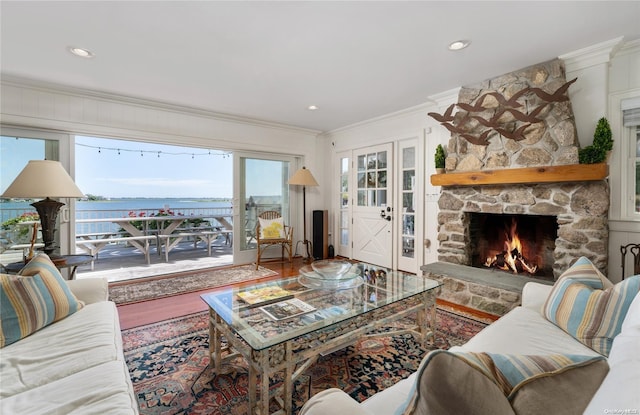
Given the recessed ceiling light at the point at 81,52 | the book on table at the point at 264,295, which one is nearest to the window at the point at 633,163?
the book on table at the point at 264,295

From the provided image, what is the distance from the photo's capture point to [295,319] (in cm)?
160

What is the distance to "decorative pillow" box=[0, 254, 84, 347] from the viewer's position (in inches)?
57.0

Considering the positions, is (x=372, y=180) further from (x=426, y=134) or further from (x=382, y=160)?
(x=426, y=134)

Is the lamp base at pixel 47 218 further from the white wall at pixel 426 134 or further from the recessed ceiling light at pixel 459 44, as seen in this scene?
the white wall at pixel 426 134

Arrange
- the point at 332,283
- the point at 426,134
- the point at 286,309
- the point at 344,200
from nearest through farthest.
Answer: the point at 286,309 < the point at 332,283 < the point at 426,134 < the point at 344,200

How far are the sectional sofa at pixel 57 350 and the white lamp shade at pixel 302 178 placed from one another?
11.2 ft

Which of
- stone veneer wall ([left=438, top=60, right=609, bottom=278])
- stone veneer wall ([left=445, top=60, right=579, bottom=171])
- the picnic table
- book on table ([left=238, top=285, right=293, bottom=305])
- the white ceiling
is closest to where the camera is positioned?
book on table ([left=238, top=285, right=293, bottom=305])

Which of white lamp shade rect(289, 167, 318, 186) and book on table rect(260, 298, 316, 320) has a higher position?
white lamp shade rect(289, 167, 318, 186)

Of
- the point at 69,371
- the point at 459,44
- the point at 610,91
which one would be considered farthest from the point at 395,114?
the point at 69,371

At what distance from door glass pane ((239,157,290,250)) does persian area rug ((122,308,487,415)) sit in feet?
8.50

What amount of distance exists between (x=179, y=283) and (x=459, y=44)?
13.4 ft

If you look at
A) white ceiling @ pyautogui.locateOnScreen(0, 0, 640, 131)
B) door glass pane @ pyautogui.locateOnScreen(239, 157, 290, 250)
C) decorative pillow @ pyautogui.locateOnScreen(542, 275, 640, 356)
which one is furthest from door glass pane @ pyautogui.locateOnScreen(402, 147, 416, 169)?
decorative pillow @ pyautogui.locateOnScreen(542, 275, 640, 356)

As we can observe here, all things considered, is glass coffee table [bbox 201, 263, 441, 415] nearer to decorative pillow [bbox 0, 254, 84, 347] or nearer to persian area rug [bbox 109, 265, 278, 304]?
decorative pillow [bbox 0, 254, 84, 347]

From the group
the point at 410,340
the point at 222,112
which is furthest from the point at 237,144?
the point at 410,340
